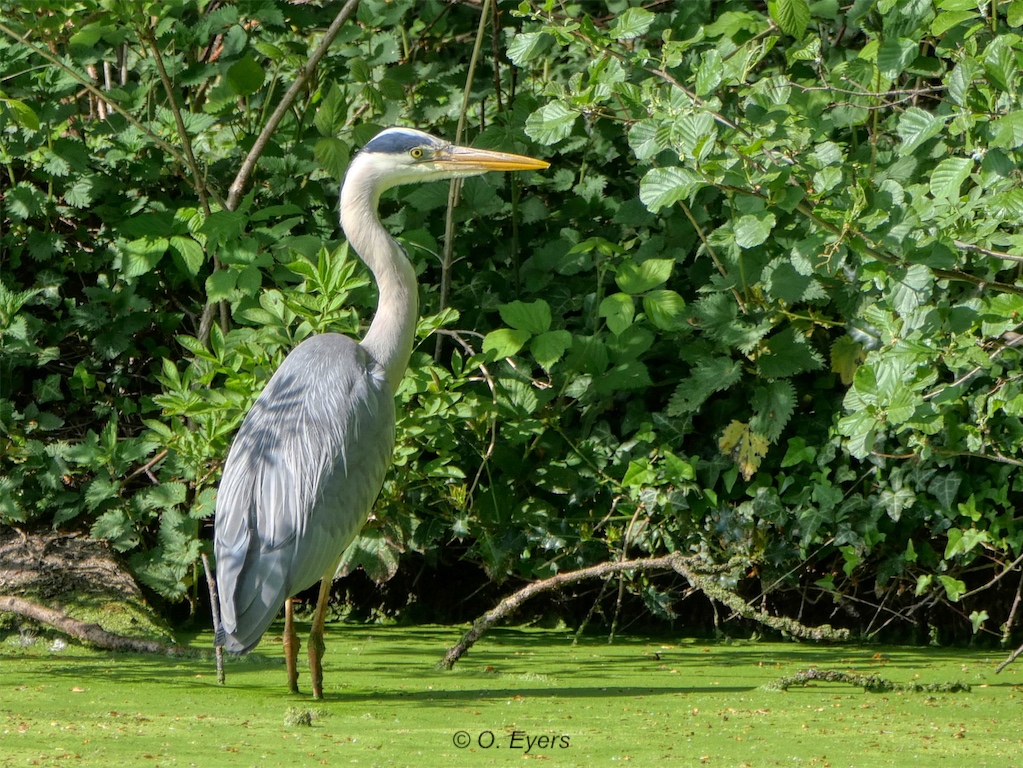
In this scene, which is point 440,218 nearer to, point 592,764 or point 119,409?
point 119,409

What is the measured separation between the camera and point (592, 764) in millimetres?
2598

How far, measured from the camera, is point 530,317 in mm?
4270

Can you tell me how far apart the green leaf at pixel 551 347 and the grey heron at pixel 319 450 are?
1.60ft

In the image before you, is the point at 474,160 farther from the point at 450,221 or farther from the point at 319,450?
the point at 319,450

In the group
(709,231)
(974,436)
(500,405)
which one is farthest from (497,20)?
(974,436)

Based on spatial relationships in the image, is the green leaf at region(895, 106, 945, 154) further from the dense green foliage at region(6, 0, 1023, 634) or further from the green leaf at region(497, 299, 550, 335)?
the green leaf at region(497, 299, 550, 335)

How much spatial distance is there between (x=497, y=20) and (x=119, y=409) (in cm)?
220

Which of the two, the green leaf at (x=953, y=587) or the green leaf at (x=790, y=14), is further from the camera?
the green leaf at (x=953, y=587)

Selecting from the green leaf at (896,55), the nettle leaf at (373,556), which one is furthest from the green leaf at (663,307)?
the green leaf at (896,55)

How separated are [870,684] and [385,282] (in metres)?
1.90

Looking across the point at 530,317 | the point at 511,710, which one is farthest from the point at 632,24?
the point at 511,710

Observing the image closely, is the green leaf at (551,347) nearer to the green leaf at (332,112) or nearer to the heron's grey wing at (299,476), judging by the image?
the heron's grey wing at (299,476)

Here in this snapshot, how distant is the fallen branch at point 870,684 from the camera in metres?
3.43

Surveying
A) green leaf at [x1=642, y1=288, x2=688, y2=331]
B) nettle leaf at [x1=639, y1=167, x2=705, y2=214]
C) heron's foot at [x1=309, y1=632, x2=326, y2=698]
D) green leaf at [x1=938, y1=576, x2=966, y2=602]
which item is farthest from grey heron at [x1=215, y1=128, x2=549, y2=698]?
green leaf at [x1=938, y1=576, x2=966, y2=602]
